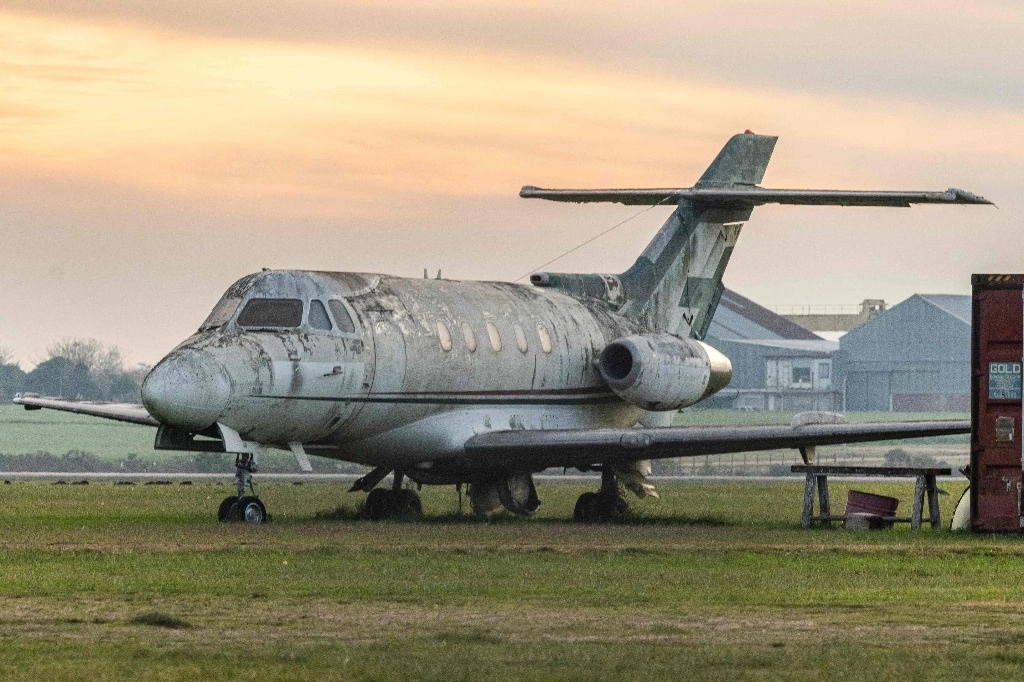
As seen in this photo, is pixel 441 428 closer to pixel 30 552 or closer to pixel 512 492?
pixel 512 492

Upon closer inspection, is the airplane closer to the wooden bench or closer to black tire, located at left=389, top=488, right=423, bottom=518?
black tire, located at left=389, top=488, right=423, bottom=518

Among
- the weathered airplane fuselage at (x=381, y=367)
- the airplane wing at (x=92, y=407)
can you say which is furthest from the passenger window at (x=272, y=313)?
the airplane wing at (x=92, y=407)

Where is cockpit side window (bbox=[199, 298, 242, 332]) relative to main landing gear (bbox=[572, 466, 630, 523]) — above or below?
above

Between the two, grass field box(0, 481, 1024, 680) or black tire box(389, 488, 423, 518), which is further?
black tire box(389, 488, 423, 518)

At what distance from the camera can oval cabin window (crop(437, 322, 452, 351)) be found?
2939cm

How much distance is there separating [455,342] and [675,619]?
14.3 metres

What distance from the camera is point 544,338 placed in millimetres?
31500

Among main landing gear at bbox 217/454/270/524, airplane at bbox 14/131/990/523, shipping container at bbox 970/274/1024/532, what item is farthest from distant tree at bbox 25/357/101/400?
shipping container at bbox 970/274/1024/532

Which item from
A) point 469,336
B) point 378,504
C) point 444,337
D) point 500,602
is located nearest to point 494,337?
point 469,336

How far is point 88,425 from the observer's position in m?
78.8

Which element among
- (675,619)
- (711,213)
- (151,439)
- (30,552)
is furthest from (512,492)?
(151,439)

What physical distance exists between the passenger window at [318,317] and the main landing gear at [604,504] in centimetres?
566

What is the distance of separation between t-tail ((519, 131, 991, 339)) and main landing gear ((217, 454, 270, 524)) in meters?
8.23

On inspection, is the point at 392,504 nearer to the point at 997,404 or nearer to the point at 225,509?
the point at 225,509
